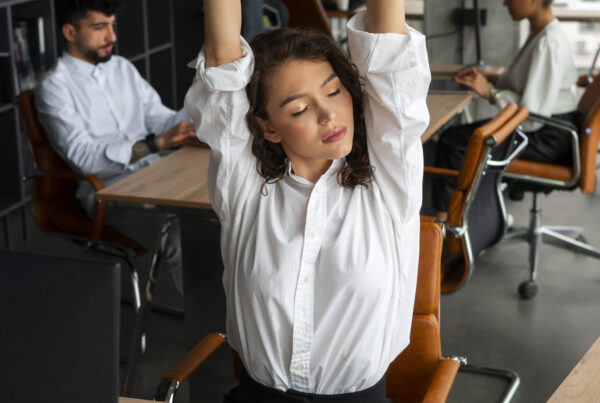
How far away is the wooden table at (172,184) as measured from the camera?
2.32 metres

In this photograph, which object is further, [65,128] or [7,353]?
[65,128]

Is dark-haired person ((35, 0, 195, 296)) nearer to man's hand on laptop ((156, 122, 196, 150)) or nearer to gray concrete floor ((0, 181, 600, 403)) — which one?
man's hand on laptop ((156, 122, 196, 150))

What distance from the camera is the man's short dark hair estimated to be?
3234mm

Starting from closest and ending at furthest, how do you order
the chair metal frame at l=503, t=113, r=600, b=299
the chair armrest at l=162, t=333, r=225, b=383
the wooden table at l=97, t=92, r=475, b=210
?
the chair armrest at l=162, t=333, r=225, b=383
the wooden table at l=97, t=92, r=475, b=210
the chair metal frame at l=503, t=113, r=600, b=299

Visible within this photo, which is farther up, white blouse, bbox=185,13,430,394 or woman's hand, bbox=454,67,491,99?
white blouse, bbox=185,13,430,394

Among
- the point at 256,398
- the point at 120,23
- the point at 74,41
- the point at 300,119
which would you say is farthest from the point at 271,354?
the point at 120,23

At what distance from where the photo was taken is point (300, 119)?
1.50 m

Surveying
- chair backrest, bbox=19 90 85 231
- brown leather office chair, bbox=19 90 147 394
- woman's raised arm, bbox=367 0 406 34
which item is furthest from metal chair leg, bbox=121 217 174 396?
woman's raised arm, bbox=367 0 406 34

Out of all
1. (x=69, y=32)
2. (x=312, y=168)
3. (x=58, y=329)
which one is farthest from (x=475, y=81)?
(x=58, y=329)

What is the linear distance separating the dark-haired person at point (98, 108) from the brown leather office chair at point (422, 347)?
53.2 inches

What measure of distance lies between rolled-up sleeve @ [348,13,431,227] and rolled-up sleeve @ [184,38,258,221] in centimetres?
22

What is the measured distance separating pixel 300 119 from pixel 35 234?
10.8ft

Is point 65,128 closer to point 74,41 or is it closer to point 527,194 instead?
point 74,41

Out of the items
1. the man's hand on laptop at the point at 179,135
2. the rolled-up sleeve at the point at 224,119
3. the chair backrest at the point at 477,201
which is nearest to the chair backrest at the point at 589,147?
the chair backrest at the point at 477,201
